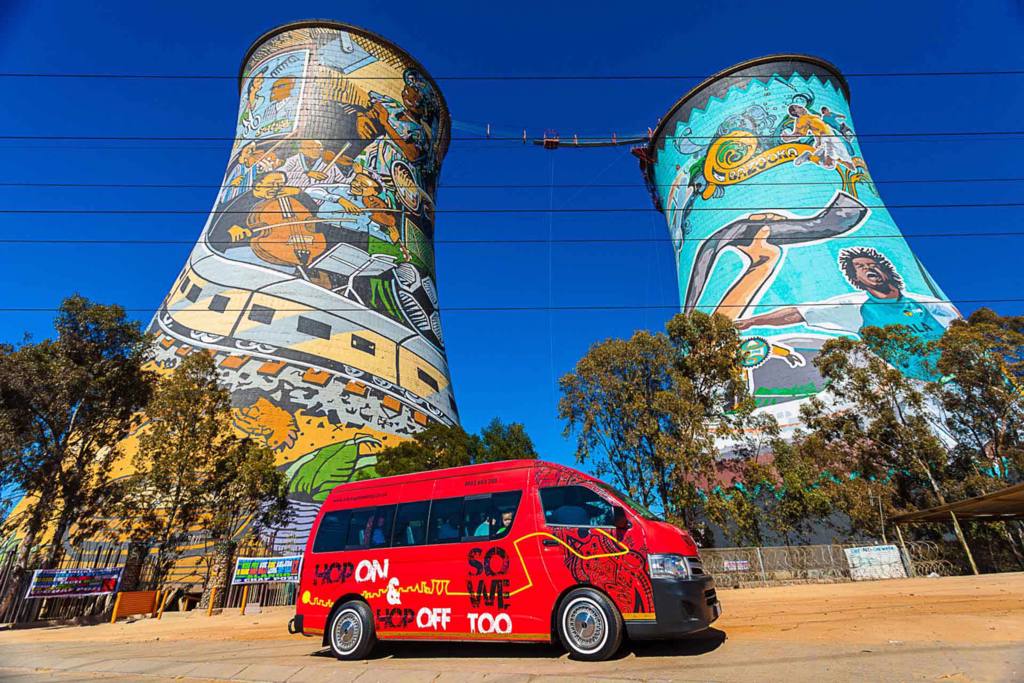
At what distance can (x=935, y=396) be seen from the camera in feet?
71.7

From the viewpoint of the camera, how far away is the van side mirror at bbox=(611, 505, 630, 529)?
213 inches

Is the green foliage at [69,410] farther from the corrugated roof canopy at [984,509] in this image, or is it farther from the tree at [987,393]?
the tree at [987,393]

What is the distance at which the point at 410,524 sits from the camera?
6.43m

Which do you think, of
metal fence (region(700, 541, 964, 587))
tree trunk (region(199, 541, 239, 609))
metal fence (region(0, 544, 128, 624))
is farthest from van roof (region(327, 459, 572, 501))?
tree trunk (region(199, 541, 239, 609))

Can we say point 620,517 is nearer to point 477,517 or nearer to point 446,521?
point 477,517

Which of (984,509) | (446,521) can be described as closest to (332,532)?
(446,521)

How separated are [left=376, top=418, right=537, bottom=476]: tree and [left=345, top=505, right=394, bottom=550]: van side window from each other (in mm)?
12968

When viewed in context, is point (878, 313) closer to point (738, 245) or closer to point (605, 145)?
point (738, 245)

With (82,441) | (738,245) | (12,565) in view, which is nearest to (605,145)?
(738,245)

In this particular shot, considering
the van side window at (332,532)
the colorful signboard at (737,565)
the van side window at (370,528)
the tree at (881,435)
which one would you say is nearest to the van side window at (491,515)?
the van side window at (370,528)

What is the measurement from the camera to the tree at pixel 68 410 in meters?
15.5

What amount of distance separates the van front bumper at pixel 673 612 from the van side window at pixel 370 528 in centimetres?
315

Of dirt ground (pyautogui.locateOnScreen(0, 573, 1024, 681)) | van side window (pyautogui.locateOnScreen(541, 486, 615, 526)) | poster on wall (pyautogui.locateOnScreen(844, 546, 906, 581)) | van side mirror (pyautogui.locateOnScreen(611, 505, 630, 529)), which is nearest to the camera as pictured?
dirt ground (pyautogui.locateOnScreen(0, 573, 1024, 681))

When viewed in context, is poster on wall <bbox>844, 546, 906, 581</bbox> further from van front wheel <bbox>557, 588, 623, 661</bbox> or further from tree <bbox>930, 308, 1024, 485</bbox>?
van front wheel <bbox>557, 588, 623, 661</bbox>
